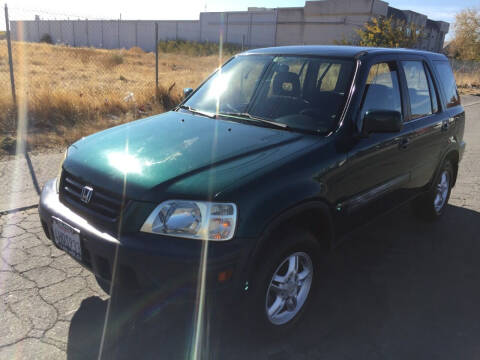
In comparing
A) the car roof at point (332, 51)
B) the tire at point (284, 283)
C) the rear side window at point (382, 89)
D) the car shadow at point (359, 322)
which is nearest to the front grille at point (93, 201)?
the car shadow at point (359, 322)

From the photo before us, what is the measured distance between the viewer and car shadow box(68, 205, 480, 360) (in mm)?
2629

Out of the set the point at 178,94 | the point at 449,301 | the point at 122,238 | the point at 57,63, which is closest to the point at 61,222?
the point at 122,238

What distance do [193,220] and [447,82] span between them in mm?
3837

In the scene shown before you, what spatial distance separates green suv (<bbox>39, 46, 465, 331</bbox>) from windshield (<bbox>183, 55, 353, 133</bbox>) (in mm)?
13

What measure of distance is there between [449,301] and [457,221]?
1959mm

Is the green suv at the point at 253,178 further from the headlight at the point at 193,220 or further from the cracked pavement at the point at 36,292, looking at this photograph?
the cracked pavement at the point at 36,292

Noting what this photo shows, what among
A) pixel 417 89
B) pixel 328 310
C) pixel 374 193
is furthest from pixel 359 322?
pixel 417 89

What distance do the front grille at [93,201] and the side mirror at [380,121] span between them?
1.82 metres

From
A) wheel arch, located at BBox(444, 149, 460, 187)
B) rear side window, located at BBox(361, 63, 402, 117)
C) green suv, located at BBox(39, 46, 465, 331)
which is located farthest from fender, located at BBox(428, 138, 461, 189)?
rear side window, located at BBox(361, 63, 402, 117)

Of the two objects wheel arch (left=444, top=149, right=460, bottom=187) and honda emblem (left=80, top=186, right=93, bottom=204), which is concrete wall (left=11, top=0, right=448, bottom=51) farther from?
honda emblem (left=80, top=186, right=93, bottom=204)

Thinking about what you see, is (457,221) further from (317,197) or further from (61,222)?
(61,222)

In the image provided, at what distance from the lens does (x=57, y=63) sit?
20.2 meters

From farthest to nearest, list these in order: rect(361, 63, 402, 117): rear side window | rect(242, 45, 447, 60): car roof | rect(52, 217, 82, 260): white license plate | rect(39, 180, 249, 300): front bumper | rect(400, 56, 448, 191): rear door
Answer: rect(400, 56, 448, 191): rear door → rect(242, 45, 447, 60): car roof → rect(361, 63, 402, 117): rear side window → rect(52, 217, 82, 260): white license plate → rect(39, 180, 249, 300): front bumper

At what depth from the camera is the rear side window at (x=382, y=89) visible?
3301 mm
